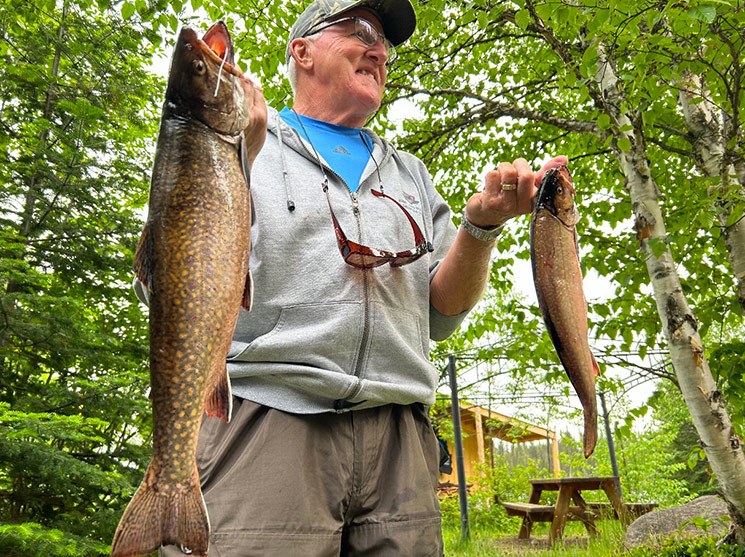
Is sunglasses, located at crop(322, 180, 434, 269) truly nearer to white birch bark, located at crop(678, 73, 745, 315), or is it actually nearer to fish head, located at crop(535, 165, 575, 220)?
fish head, located at crop(535, 165, 575, 220)

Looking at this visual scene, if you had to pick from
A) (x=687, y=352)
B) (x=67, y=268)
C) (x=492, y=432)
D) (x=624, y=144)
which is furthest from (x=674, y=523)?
(x=492, y=432)

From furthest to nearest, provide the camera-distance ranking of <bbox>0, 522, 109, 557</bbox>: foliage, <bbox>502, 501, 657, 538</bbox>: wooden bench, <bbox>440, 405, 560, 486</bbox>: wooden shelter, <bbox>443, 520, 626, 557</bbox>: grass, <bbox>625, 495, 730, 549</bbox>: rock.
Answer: <bbox>440, 405, 560, 486</bbox>: wooden shelter
<bbox>502, 501, 657, 538</bbox>: wooden bench
<bbox>443, 520, 626, 557</bbox>: grass
<bbox>625, 495, 730, 549</bbox>: rock
<bbox>0, 522, 109, 557</bbox>: foliage

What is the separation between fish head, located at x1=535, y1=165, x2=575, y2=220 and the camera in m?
1.70

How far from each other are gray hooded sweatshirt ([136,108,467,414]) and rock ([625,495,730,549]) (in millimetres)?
6407

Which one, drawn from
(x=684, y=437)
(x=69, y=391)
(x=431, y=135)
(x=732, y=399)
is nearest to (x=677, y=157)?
(x=431, y=135)

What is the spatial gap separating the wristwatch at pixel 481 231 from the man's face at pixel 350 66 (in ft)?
2.39

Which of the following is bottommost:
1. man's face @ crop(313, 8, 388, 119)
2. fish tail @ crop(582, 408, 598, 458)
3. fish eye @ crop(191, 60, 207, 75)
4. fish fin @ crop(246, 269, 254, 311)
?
fish tail @ crop(582, 408, 598, 458)

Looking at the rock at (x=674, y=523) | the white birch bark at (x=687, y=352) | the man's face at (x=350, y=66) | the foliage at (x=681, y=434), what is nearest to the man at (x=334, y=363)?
the man's face at (x=350, y=66)

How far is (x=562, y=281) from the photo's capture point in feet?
5.39

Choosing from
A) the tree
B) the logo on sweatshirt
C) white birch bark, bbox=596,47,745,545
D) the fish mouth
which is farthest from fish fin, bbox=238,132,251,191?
the tree

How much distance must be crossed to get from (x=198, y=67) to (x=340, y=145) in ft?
4.21

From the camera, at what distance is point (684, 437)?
1030 inches

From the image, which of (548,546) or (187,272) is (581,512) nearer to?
(548,546)

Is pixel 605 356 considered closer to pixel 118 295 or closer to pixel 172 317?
pixel 118 295
